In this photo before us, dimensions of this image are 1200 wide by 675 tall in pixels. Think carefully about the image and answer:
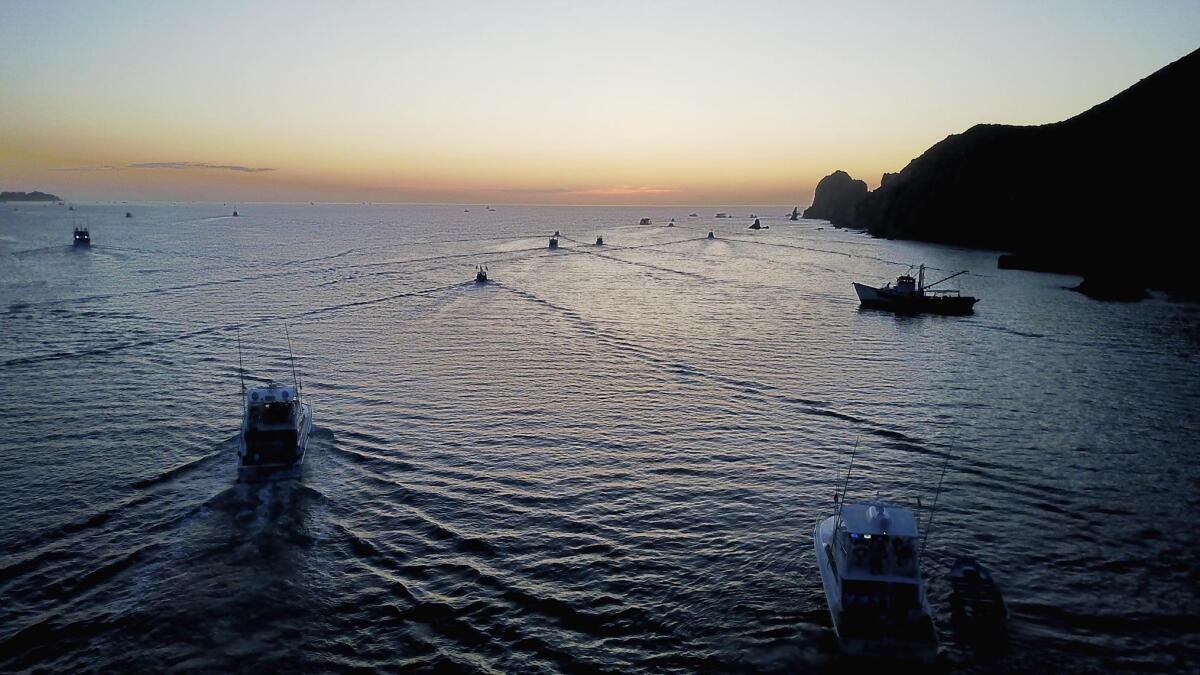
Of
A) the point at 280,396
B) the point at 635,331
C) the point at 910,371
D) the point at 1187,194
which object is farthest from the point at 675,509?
the point at 1187,194

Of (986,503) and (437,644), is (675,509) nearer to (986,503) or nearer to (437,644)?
(437,644)

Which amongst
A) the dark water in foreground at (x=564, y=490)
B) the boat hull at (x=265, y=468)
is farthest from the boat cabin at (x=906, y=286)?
the boat hull at (x=265, y=468)

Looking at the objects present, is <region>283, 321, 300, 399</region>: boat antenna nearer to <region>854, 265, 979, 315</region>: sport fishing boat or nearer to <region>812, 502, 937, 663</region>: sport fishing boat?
<region>812, 502, 937, 663</region>: sport fishing boat

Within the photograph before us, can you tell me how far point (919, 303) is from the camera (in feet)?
301

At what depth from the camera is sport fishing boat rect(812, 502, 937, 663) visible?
20.1 m

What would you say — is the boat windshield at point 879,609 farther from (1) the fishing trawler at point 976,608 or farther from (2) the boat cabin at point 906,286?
(2) the boat cabin at point 906,286

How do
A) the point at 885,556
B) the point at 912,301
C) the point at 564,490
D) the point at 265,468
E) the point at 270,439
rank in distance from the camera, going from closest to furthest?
the point at 885,556, the point at 265,468, the point at 270,439, the point at 564,490, the point at 912,301

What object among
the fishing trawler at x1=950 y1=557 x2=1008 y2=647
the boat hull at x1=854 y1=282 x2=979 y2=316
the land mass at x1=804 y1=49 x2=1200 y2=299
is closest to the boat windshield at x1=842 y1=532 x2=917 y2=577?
the fishing trawler at x1=950 y1=557 x2=1008 y2=647

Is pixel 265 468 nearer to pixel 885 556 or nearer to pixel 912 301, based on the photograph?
pixel 885 556

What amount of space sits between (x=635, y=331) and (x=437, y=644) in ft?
184

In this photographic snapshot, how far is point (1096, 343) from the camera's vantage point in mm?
71250

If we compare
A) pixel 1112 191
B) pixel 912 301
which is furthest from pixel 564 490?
pixel 1112 191

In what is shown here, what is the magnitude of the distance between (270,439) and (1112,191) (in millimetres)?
162483

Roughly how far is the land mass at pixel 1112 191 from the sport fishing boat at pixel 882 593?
104m
